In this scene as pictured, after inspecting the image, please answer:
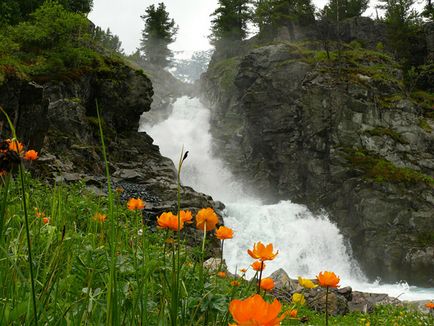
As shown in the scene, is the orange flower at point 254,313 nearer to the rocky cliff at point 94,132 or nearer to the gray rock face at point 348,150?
the rocky cliff at point 94,132

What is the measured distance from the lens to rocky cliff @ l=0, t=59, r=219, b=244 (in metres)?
10.3

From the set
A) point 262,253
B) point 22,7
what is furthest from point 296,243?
point 22,7

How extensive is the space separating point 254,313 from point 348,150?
829 inches

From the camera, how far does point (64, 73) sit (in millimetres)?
17797

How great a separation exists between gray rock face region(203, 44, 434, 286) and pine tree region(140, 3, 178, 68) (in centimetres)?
2269

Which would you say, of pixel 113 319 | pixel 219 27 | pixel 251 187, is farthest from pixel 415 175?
pixel 219 27

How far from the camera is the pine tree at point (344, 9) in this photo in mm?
35000

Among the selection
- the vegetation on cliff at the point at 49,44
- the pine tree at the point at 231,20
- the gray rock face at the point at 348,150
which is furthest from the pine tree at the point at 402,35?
the vegetation on cliff at the point at 49,44

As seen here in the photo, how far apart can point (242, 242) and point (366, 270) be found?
19.6 feet

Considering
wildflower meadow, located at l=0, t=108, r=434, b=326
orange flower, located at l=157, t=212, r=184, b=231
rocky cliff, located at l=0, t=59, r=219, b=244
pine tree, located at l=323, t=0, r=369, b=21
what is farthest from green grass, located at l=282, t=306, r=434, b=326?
pine tree, located at l=323, t=0, r=369, b=21

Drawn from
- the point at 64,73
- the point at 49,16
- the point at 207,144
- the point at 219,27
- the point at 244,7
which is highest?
the point at 244,7

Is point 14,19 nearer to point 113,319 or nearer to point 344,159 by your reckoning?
point 344,159

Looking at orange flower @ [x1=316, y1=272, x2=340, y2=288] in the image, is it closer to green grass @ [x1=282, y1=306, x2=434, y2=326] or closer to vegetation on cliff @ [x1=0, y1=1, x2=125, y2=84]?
green grass @ [x1=282, y1=306, x2=434, y2=326]

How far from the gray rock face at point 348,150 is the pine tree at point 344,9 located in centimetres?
1039
